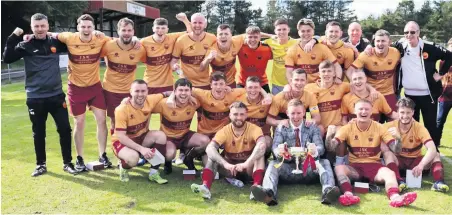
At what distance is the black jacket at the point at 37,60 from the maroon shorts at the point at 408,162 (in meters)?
4.81

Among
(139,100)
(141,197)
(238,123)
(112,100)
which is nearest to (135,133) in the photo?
(139,100)

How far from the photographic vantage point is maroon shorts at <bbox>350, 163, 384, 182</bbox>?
17.8 ft

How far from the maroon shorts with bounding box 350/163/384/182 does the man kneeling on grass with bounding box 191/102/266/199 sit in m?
1.21

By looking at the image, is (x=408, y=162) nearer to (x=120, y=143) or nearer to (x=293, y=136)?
(x=293, y=136)

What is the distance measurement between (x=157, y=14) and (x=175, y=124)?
36.7 metres

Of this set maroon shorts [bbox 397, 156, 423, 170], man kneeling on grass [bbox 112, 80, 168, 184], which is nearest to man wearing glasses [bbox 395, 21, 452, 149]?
maroon shorts [bbox 397, 156, 423, 170]

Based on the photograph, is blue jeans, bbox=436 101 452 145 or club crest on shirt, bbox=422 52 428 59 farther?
blue jeans, bbox=436 101 452 145

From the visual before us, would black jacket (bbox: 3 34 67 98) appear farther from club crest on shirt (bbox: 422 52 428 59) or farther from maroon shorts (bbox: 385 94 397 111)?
club crest on shirt (bbox: 422 52 428 59)

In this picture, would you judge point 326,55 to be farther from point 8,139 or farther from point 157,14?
point 157,14

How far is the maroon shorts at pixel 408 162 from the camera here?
5734 millimetres

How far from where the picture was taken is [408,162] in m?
5.76

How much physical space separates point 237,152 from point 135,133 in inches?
58.7

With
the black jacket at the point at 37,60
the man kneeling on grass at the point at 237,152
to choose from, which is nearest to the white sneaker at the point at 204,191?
the man kneeling on grass at the point at 237,152

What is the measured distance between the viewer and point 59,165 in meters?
6.64
